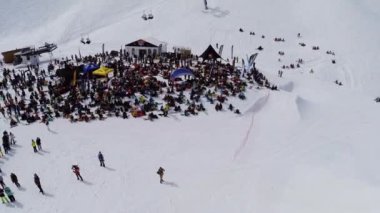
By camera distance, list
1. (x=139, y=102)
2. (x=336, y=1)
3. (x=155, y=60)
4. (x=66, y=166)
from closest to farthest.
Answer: (x=66, y=166) → (x=139, y=102) → (x=155, y=60) → (x=336, y=1)

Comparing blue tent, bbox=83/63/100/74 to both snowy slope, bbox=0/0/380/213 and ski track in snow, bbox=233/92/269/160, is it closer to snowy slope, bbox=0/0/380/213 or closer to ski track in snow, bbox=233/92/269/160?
snowy slope, bbox=0/0/380/213

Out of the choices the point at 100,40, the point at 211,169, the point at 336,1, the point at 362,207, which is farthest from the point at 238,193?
the point at 336,1

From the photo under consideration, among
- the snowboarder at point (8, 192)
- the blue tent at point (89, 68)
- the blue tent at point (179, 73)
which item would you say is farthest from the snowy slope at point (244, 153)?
the blue tent at point (89, 68)

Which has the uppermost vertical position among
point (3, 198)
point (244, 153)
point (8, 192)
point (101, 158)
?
point (101, 158)

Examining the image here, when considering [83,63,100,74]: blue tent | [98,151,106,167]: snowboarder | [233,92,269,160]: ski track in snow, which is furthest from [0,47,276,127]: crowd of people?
[98,151,106,167]: snowboarder

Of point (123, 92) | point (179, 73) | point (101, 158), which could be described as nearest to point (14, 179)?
point (101, 158)

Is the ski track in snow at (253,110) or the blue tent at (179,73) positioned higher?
the blue tent at (179,73)

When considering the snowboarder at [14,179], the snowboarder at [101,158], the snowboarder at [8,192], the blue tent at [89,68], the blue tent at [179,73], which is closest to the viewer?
the snowboarder at [8,192]

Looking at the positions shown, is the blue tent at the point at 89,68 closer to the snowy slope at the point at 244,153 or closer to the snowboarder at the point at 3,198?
the snowy slope at the point at 244,153

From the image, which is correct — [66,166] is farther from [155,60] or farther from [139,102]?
[155,60]

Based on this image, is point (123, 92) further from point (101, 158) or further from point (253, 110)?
point (253, 110)

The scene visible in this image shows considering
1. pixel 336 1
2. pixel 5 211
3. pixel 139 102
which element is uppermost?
pixel 336 1
